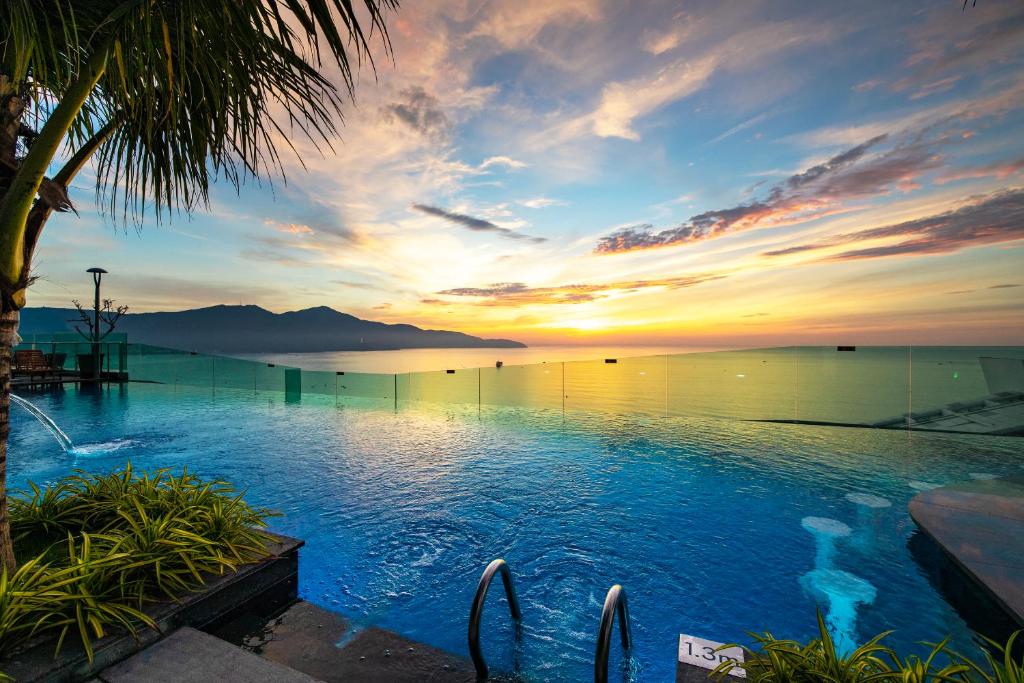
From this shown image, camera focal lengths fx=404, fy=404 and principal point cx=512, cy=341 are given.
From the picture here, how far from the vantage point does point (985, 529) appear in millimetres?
4176

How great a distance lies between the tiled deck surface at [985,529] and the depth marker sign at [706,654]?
2.58 m

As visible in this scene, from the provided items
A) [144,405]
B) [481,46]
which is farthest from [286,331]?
[481,46]

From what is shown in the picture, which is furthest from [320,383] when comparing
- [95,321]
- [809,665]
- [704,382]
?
[809,665]

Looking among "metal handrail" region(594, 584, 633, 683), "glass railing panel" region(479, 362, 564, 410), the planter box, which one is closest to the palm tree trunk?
the planter box

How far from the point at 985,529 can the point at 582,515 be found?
4.14 metres

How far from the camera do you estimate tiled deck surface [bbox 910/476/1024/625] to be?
3273 millimetres

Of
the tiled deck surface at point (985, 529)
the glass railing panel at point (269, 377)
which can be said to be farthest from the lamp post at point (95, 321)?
the tiled deck surface at point (985, 529)

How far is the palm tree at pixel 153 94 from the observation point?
214 cm

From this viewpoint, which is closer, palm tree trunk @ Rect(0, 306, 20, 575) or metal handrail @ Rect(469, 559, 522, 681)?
metal handrail @ Rect(469, 559, 522, 681)

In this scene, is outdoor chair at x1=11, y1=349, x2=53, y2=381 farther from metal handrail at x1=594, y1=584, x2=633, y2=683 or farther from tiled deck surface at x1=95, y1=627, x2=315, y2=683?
metal handrail at x1=594, y1=584, x2=633, y2=683

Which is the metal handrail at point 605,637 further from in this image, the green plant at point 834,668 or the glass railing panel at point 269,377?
the glass railing panel at point 269,377

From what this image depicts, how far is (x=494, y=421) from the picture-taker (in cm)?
1178

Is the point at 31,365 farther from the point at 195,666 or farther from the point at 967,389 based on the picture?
the point at 967,389

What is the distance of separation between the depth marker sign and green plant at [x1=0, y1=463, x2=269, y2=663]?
112 inches
